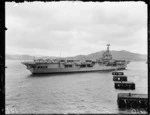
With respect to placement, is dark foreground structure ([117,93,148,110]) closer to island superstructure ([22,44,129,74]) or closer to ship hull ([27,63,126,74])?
island superstructure ([22,44,129,74])

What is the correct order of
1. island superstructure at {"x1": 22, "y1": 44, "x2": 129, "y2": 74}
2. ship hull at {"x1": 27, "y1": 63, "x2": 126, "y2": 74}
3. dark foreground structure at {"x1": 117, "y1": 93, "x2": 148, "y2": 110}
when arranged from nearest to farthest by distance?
dark foreground structure at {"x1": 117, "y1": 93, "x2": 148, "y2": 110}, island superstructure at {"x1": 22, "y1": 44, "x2": 129, "y2": 74}, ship hull at {"x1": 27, "y1": 63, "x2": 126, "y2": 74}

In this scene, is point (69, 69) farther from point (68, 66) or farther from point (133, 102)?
point (133, 102)

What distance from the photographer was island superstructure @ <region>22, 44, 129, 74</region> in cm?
7025

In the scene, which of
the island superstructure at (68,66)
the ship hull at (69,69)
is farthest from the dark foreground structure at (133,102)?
the ship hull at (69,69)

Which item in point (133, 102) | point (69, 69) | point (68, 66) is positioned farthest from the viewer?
point (69, 69)

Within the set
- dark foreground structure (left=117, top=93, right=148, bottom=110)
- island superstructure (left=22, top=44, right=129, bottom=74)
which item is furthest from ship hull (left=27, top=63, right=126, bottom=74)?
dark foreground structure (left=117, top=93, right=148, bottom=110)

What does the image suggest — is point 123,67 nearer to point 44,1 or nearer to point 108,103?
point 108,103

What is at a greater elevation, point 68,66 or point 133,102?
point 68,66

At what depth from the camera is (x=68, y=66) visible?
79.2 m

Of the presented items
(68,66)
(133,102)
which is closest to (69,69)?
(68,66)
